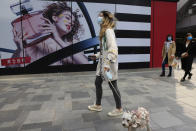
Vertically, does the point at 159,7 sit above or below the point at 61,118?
above

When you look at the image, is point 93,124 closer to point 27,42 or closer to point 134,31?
point 27,42

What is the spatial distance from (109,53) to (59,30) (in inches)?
214

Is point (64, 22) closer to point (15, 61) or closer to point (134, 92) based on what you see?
point (15, 61)

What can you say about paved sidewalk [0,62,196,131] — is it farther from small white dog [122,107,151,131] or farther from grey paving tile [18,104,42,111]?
small white dog [122,107,151,131]

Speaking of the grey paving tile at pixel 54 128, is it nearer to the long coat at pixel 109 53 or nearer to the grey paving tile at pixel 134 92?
the long coat at pixel 109 53

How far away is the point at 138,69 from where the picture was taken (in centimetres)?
863

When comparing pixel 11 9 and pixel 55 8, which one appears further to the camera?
pixel 55 8

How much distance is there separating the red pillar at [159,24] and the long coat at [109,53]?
6.71m

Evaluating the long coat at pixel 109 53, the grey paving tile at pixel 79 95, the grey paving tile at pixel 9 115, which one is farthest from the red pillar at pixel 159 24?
the grey paving tile at pixel 9 115

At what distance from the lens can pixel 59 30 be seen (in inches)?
291

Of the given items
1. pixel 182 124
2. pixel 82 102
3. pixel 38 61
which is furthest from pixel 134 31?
pixel 182 124

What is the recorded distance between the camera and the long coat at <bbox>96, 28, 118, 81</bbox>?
8.54 ft

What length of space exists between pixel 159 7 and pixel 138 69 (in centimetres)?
373

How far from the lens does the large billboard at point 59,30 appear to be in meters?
6.92
